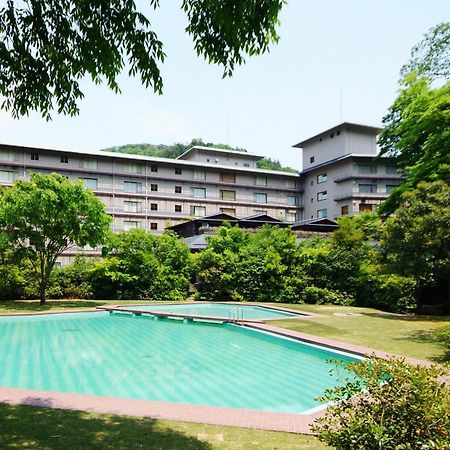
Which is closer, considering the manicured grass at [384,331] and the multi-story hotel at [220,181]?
the manicured grass at [384,331]

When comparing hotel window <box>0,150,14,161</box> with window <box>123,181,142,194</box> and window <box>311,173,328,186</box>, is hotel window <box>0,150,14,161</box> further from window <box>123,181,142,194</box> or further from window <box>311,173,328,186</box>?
window <box>311,173,328,186</box>

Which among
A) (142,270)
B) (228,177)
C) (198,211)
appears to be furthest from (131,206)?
(142,270)

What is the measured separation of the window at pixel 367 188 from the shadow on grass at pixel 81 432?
45.5 m

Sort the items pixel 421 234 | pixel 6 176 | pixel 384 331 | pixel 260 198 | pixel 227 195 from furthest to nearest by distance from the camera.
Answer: pixel 260 198 → pixel 227 195 → pixel 6 176 → pixel 421 234 → pixel 384 331

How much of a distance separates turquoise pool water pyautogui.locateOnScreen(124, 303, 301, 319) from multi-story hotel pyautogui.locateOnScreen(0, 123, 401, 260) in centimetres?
2316

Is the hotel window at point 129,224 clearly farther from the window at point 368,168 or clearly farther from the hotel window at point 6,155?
the window at point 368,168

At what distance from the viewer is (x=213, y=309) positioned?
2388 cm

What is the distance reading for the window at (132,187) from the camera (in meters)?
47.2

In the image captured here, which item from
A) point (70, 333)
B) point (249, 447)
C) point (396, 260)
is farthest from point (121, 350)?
point (396, 260)

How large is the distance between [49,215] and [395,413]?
21.2 metres

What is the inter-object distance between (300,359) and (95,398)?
21.2ft

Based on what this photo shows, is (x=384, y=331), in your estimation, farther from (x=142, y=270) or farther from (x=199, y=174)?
(x=199, y=174)

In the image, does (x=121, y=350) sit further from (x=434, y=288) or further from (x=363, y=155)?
(x=363, y=155)

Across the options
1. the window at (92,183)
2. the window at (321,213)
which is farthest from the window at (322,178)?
the window at (92,183)
